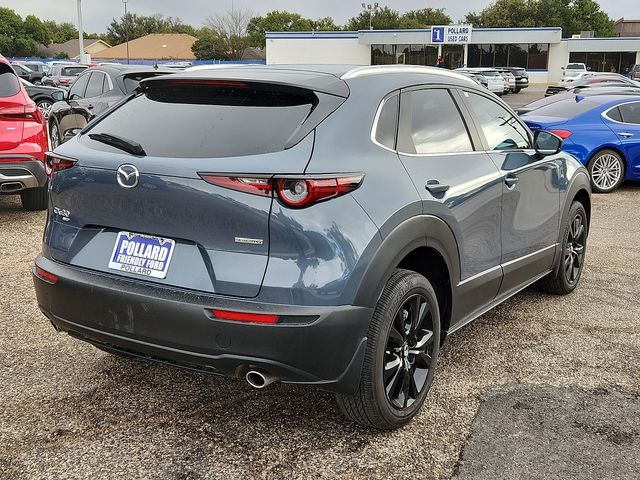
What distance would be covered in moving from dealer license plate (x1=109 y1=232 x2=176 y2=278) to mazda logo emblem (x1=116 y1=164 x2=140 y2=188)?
21 cm

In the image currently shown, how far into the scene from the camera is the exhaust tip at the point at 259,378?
2.77 m

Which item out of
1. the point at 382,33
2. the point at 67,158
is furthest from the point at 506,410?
the point at 382,33

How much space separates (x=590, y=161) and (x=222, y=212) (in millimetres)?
8816

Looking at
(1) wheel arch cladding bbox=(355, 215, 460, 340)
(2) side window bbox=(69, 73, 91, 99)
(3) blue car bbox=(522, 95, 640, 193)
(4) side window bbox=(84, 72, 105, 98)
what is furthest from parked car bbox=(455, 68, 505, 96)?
(1) wheel arch cladding bbox=(355, 215, 460, 340)

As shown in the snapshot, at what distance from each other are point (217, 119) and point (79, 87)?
981 centimetres

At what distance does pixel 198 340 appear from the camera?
8.96ft

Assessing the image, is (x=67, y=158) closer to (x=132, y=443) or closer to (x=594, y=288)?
(x=132, y=443)

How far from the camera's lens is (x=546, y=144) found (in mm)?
4613

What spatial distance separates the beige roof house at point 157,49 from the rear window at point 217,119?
92.6 meters

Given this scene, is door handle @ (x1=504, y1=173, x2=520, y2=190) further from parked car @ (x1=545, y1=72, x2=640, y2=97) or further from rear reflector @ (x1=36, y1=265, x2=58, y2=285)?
parked car @ (x1=545, y1=72, x2=640, y2=97)

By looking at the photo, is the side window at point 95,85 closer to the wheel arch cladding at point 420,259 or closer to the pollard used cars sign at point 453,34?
the wheel arch cladding at point 420,259

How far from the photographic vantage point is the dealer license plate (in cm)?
282

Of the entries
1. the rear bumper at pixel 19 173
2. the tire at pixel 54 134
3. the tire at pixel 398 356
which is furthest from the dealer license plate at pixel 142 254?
the tire at pixel 54 134

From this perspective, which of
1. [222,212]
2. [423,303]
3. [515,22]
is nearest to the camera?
[222,212]
